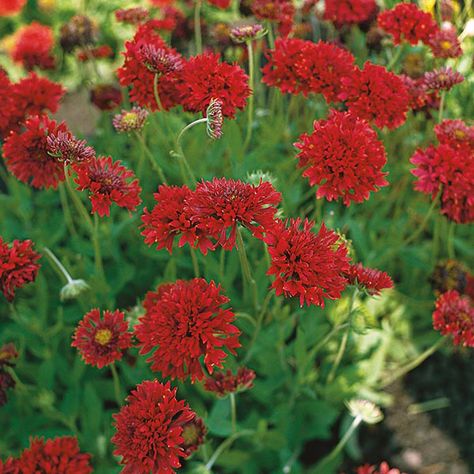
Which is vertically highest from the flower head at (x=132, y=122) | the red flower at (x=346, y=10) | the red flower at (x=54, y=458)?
the red flower at (x=346, y=10)

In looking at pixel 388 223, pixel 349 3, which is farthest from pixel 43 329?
pixel 349 3

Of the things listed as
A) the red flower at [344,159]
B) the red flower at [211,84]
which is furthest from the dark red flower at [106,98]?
the red flower at [344,159]

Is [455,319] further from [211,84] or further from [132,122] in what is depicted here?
[132,122]

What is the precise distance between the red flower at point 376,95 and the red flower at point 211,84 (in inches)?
9.3

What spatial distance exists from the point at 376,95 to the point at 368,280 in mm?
439

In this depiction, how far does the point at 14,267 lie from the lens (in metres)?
1.09

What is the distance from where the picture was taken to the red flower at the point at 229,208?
91 cm

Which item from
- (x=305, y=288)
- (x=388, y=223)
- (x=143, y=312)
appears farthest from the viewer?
(x=388, y=223)

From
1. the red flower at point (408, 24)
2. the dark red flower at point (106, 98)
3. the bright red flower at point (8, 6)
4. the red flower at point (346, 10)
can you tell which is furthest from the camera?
the bright red flower at point (8, 6)

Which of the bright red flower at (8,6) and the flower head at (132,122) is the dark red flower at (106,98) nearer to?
the flower head at (132,122)

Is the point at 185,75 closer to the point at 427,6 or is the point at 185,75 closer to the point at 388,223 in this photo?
the point at 388,223

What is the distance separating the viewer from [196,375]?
37.5 inches

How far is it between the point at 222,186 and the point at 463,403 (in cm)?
136

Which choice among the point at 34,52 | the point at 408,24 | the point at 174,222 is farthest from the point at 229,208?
the point at 34,52
